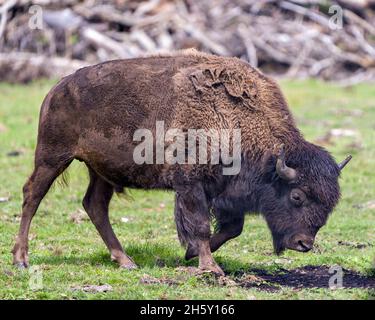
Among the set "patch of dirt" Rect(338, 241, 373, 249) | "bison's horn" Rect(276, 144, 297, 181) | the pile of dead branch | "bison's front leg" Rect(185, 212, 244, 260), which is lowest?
"patch of dirt" Rect(338, 241, 373, 249)

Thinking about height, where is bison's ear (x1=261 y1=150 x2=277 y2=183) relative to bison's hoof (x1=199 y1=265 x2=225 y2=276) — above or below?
above

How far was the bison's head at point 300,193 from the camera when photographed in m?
8.02

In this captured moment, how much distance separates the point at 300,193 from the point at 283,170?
Result: 306 millimetres

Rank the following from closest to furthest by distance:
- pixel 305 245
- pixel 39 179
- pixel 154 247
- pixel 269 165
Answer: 1. pixel 305 245
2. pixel 269 165
3. pixel 39 179
4. pixel 154 247

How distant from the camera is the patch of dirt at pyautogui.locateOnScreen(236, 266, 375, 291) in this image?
7.70 m

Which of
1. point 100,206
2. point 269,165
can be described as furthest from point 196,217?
point 100,206

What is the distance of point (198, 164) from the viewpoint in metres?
8.09

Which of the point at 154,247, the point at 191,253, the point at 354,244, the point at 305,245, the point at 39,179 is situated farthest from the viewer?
the point at 354,244

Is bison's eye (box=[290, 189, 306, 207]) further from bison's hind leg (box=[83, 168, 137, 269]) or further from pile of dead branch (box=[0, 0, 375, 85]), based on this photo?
pile of dead branch (box=[0, 0, 375, 85])

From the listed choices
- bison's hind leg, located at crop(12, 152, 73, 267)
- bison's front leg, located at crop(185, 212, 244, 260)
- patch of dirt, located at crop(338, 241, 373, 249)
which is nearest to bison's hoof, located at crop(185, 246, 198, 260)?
bison's front leg, located at crop(185, 212, 244, 260)

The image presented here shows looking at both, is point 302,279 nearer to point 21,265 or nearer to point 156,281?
point 156,281

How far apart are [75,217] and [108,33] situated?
12200mm

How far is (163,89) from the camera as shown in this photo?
834 centimetres
